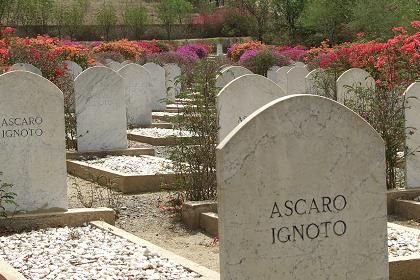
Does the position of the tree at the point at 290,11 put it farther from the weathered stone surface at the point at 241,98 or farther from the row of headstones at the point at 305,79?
the weathered stone surface at the point at 241,98

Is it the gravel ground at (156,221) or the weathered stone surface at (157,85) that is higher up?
the weathered stone surface at (157,85)

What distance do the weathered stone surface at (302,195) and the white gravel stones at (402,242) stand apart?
208 centimetres

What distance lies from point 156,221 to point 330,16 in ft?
103

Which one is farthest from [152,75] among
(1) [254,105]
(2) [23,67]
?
(1) [254,105]

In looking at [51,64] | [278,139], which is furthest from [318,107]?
[51,64]

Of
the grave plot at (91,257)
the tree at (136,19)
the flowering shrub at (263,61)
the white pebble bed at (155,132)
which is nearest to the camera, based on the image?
the grave plot at (91,257)

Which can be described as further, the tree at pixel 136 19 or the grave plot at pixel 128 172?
the tree at pixel 136 19

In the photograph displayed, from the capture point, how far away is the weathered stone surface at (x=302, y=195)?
13.6 ft

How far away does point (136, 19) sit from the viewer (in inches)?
2035

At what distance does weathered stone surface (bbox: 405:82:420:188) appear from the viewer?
30.6 feet

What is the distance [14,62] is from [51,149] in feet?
33.6

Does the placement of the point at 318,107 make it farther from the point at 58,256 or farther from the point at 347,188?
the point at 58,256

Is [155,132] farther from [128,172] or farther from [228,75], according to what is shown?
[128,172]

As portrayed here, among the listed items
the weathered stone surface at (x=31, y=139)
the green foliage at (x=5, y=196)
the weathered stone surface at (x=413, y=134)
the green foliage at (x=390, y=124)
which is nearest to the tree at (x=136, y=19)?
the green foliage at (x=390, y=124)
